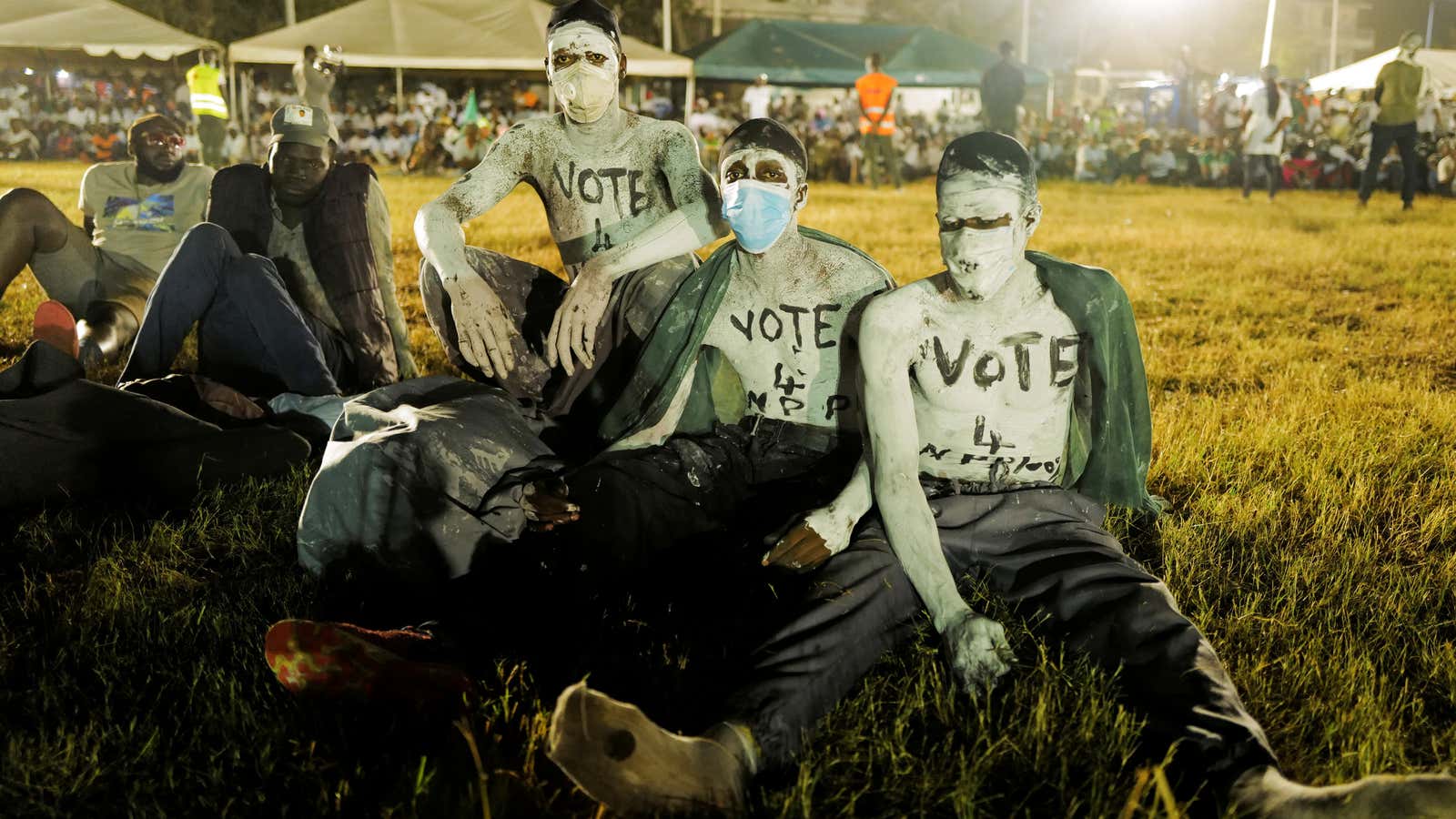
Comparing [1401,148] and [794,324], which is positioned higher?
[1401,148]

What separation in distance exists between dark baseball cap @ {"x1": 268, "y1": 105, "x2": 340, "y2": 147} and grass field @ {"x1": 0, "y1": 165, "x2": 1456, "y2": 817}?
6.96 ft

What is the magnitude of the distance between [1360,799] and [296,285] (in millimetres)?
5356

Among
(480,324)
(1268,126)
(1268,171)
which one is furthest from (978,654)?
(1268,171)

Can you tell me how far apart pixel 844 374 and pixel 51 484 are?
301cm

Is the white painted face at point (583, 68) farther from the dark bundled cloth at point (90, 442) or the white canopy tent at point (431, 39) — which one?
the white canopy tent at point (431, 39)

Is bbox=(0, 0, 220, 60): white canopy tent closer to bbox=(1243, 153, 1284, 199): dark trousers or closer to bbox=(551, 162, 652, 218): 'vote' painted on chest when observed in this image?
bbox=(1243, 153, 1284, 199): dark trousers

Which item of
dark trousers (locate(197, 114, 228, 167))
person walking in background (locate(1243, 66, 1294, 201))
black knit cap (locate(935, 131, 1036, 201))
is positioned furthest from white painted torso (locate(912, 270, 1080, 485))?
dark trousers (locate(197, 114, 228, 167))

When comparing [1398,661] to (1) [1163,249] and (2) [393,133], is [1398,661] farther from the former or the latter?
(2) [393,133]

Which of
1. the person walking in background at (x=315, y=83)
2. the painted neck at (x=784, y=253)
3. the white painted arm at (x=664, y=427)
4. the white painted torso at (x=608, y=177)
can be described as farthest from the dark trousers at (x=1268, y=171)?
the white painted arm at (x=664, y=427)

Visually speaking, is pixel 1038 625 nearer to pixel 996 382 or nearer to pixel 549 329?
pixel 996 382

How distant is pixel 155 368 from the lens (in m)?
5.23

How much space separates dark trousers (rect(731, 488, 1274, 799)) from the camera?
8.16 ft

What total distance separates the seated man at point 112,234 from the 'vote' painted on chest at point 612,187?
3.01 metres

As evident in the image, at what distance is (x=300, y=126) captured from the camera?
223 inches
